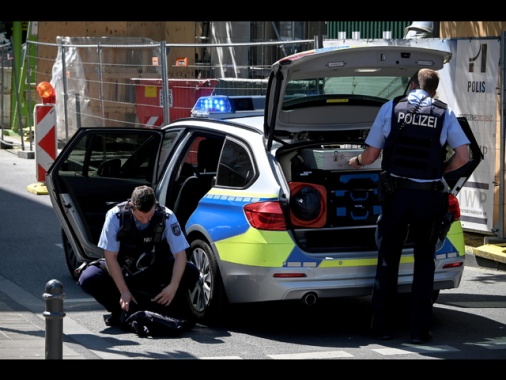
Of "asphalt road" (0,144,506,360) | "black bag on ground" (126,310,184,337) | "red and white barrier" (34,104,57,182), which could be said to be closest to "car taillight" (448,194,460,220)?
"asphalt road" (0,144,506,360)

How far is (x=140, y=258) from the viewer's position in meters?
8.33

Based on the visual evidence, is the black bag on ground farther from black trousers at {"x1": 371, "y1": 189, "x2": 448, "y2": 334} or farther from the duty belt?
the duty belt

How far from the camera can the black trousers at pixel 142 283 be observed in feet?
27.3

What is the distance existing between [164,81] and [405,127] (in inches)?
295

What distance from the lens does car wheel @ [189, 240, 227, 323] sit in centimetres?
823

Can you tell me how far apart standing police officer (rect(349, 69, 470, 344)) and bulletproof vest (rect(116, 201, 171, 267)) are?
61.4 inches

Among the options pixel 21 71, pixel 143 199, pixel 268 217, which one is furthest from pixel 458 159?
pixel 21 71

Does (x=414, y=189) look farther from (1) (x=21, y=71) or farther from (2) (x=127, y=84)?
(1) (x=21, y=71)

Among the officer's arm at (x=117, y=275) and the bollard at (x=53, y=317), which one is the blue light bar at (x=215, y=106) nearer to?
the officer's arm at (x=117, y=275)

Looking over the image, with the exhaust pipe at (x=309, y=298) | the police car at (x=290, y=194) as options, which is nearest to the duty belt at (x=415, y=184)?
the police car at (x=290, y=194)

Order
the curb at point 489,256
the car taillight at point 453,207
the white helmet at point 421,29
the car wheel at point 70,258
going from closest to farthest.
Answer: the car taillight at point 453,207, the car wheel at point 70,258, the curb at point 489,256, the white helmet at point 421,29

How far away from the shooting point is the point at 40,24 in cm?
2194
